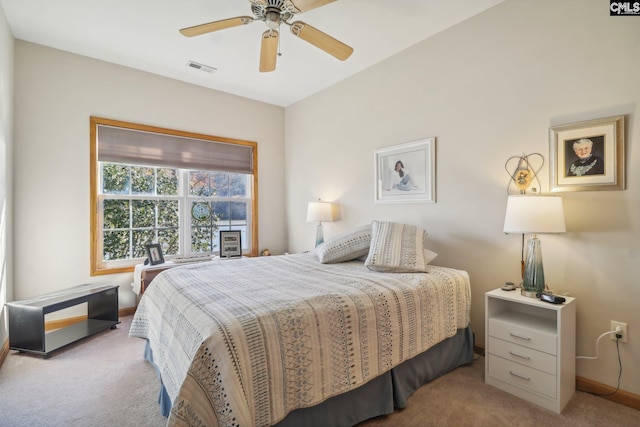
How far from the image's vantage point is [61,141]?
3.06 metres

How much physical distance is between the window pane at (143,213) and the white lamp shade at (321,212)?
1878mm

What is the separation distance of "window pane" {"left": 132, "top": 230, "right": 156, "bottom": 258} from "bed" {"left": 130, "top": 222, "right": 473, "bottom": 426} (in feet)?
5.20

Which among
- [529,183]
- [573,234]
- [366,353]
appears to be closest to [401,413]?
[366,353]

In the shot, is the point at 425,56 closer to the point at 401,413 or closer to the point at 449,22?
the point at 449,22

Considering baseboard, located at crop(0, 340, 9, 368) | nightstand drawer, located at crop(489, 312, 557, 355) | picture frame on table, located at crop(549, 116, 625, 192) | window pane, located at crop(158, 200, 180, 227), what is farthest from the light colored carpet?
window pane, located at crop(158, 200, 180, 227)

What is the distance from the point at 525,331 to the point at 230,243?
3201mm

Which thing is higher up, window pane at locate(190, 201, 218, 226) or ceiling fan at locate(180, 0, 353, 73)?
ceiling fan at locate(180, 0, 353, 73)

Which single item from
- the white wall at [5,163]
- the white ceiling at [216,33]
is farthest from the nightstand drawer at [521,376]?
the white wall at [5,163]

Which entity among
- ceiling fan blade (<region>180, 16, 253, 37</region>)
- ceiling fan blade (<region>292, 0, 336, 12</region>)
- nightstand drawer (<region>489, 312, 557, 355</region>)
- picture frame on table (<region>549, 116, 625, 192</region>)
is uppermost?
ceiling fan blade (<region>292, 0, 336, 12</region>)

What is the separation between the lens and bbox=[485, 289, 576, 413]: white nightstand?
1764 millimetres

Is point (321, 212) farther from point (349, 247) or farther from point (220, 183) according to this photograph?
point (220, 183)

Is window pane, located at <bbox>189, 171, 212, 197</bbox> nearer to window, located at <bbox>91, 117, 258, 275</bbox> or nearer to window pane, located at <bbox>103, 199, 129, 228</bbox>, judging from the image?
window, located at <bbox>91, 117, 258, 275</bbox>

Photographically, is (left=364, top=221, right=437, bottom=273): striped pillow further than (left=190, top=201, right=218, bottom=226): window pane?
No

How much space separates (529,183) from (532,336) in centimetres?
104
